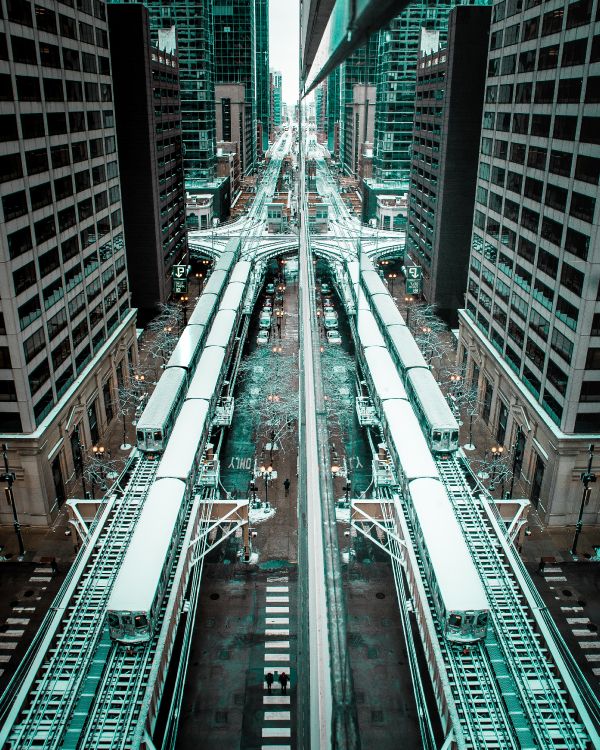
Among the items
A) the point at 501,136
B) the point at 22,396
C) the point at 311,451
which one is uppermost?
the point at 501,136

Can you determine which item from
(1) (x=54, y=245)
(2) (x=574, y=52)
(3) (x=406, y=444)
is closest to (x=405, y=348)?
(3) (x=406, y=444)

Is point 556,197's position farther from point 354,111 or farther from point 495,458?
point 354,111

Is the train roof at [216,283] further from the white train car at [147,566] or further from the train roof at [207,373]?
the white train car at [147,566]

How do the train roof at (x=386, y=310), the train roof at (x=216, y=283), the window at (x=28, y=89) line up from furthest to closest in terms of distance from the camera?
1. the train roof at (x=216, y=283)
2. the train roof at (x=386, y=310)
3. the window at (x=28, y=89)

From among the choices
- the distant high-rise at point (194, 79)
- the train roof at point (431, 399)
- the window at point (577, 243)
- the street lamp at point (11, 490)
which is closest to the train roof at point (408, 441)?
the train roof at point (431, 399)

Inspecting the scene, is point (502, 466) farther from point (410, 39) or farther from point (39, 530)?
point (410, 39)

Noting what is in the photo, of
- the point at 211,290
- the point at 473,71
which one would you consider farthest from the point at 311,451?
Answer: the point at 473,71
